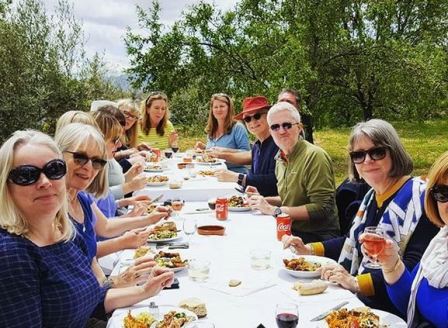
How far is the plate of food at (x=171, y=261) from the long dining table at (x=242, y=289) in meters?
0.04

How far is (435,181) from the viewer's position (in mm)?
2197

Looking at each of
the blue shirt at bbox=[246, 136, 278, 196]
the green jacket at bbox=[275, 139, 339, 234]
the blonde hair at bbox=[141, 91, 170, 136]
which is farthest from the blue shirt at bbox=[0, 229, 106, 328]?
the blonde hair at bbox=[141, 91, 170, 136]

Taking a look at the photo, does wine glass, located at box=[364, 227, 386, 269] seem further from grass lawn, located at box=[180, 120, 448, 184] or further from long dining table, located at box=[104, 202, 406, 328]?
grass lawn, located at box=[180, 120, 448, 184]

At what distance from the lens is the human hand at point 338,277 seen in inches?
93.7

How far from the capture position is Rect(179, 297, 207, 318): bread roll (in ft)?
6.71

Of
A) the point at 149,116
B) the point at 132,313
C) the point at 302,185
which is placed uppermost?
the point at 149,116

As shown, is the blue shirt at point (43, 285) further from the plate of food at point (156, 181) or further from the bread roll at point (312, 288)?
the plate of food at point (156, 181)

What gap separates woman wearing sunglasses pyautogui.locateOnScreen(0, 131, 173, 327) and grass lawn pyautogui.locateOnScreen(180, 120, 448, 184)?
8225 mm

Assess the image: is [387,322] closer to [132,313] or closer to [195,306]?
[195,306]

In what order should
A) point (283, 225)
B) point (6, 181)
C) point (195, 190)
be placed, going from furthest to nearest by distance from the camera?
point (195, 190)
point (283, 225)
point (6, 181)

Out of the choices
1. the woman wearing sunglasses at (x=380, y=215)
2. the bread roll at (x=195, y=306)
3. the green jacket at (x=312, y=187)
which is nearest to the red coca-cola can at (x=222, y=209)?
the green jacket at (x=312, y=187)

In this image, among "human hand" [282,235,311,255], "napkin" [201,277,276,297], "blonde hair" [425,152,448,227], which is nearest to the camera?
"blonde hair" [425,152,448,227]

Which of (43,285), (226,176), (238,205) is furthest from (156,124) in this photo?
(43,285)

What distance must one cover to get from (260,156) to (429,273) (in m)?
3.29
